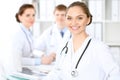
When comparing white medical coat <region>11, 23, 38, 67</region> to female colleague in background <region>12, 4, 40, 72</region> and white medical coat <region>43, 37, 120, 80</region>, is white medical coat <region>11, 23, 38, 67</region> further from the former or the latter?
white medical coat <region>43, 37, 120, 80</region>

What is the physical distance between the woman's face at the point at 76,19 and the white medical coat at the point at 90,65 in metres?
0.09

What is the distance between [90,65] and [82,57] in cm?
8

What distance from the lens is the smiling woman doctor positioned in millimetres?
1643

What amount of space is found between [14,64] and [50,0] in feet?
5.80

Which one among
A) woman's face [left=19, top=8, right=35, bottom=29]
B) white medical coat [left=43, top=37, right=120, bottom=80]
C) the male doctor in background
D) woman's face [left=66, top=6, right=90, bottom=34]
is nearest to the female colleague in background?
woman's face [left=19, top=8, right=35, bottom=29]

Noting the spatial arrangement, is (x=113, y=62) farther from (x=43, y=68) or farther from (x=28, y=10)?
(x=28, y=10)

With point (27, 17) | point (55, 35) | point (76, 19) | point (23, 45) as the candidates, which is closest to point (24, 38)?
point (23, 45)

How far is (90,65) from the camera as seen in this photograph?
1707mm

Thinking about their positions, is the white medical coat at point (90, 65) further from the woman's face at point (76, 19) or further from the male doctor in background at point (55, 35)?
the male doctor in background at point (55, 35)

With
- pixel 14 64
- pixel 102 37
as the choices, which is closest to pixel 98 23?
pixel 102 37

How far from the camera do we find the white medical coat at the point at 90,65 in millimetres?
1632

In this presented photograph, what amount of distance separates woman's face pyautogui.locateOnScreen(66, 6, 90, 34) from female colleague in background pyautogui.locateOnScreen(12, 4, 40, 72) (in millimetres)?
897

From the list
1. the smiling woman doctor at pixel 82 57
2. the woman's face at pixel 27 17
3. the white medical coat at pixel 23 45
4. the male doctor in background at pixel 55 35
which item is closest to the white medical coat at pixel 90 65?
the smiling woman doctor at pixel 82 57

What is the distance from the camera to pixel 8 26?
3918 mm
